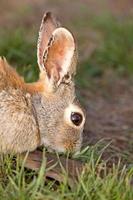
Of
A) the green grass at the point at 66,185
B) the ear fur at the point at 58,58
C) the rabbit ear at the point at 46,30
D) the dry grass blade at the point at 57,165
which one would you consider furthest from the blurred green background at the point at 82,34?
the green grass at the point at 66,185

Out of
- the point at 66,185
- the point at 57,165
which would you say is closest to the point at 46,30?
the point at 57,165

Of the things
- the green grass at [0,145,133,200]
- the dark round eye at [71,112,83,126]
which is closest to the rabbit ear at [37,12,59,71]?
the dark round eye at [71,112,83,126]

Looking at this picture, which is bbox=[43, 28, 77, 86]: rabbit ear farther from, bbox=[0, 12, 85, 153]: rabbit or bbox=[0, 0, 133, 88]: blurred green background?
bbox=[0, 0, 133, 88]: blurred green background

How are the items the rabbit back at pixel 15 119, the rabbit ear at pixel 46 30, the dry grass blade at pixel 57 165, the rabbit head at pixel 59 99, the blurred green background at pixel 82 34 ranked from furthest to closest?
the blurred green background at pixel 82 34 → the rabbit ear at pixel 46 30 → the rabbit head at pixel 59 99 → the rabbit back at pixel 15 119 → the dry grass blade at pixel 57 165

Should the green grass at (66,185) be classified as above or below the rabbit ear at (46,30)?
below

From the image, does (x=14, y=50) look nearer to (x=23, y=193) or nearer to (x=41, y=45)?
(x=41, y=45)

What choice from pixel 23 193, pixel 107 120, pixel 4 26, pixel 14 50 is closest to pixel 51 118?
pixel 23 193

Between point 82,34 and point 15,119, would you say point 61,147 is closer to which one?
point 15,119

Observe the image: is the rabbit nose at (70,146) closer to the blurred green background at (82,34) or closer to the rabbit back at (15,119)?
the rabbit back at (15,119)

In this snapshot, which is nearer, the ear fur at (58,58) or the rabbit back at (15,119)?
the rabbit back at (15,119)
